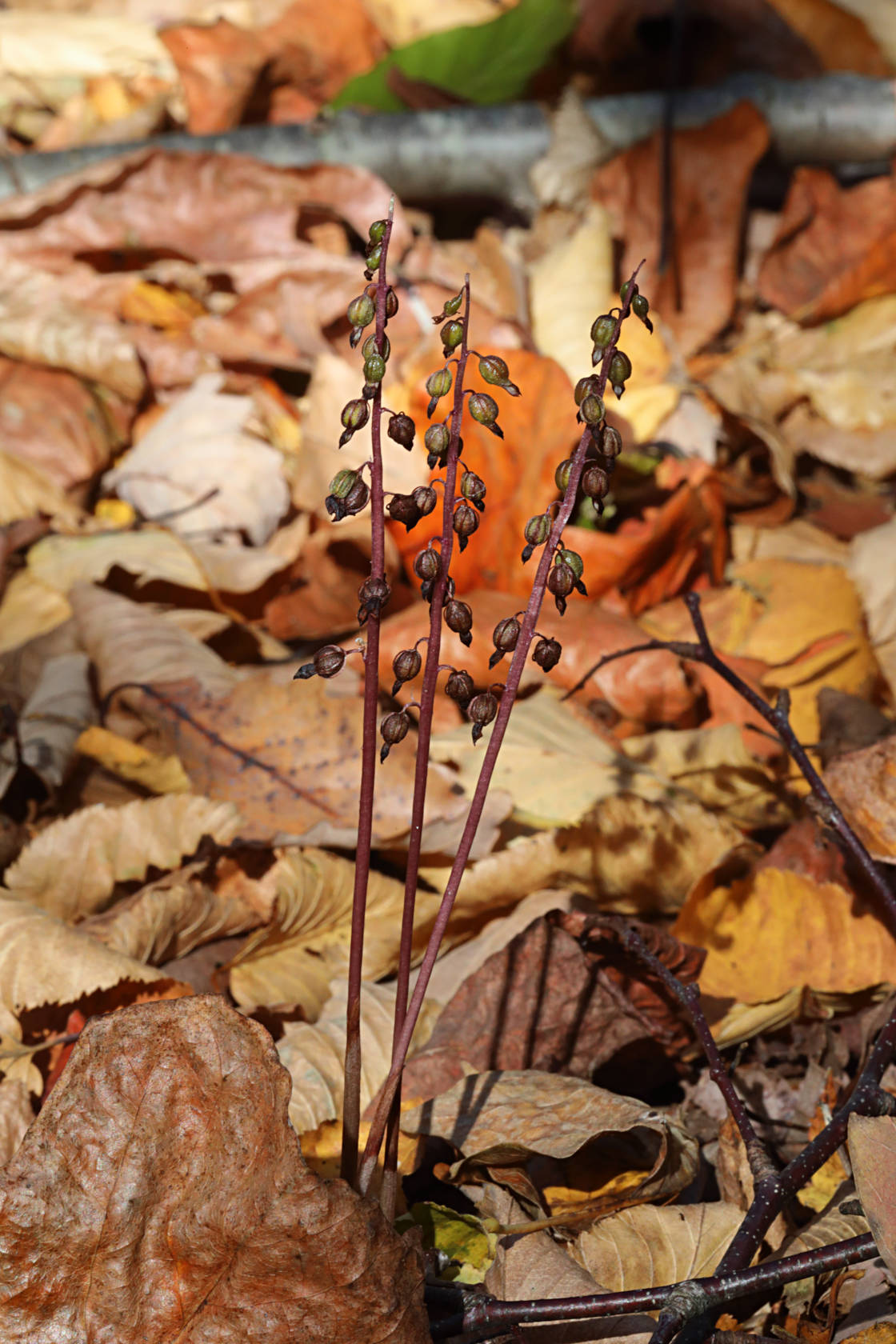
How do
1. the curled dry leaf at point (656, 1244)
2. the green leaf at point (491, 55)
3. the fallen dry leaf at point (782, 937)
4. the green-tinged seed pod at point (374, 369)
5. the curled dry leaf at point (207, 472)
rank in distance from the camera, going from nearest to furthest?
1. the green-tinged seed pod at point (374, 369)
2. the curled dry leaf at point (656, 1244)
3. the fallen dry leaf at point (782, 937)
4. the curled dry leaf at point (207, 472)
5. the green leaf at point (491, 55)

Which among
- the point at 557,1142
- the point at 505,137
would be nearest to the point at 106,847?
the point at 557,1142

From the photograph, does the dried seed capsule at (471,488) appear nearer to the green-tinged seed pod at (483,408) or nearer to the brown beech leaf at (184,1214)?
the green-tinged seed pod at (483,408)

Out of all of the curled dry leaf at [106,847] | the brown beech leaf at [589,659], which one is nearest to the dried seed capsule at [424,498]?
the curled dry leaf at [106,847]

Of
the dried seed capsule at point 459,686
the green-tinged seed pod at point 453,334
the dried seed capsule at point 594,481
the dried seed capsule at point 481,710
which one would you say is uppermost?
the green-tinged seed pod at point 453,334

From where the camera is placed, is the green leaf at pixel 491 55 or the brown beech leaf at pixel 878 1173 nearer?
the brown beech leaf at pixel 878 1173

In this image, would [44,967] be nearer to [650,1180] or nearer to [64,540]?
[650,1180]

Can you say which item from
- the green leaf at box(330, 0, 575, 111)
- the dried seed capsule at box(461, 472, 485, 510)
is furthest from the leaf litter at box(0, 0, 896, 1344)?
the dried seed capsule at box(461, 472, 485, 510)
